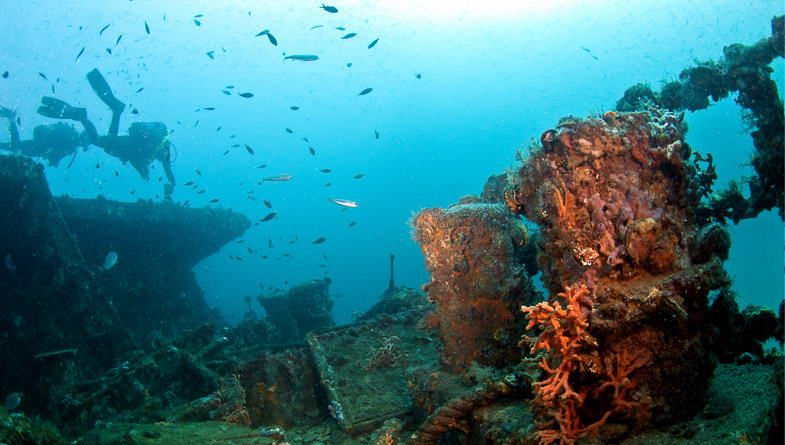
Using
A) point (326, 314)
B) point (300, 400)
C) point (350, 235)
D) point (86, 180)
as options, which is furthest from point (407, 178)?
point (300, 400)

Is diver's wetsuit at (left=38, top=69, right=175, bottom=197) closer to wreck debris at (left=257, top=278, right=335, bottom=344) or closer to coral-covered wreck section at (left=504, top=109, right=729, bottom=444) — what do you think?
wreck debris at (left=257, top=278, right=335, bottom=344)

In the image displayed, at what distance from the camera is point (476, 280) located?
5898 millimetres

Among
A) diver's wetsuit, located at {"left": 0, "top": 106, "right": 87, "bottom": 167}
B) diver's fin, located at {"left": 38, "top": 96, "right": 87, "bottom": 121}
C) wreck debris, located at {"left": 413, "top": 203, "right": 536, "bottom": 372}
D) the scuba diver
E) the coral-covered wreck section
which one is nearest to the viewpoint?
the coral-covered wreck section

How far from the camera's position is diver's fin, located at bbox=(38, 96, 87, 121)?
1851 cm

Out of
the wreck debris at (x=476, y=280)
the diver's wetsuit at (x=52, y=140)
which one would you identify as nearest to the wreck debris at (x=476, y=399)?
the wreck debris at (x=476, y=280)

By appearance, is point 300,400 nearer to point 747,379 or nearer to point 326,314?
point 747,379

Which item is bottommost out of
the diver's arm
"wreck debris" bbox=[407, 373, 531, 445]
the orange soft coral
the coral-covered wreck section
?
the diver's arm

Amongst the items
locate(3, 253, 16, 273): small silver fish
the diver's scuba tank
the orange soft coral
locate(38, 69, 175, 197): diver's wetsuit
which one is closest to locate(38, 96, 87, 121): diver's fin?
locate(38, 69, 175, 197): diver's wetsuit

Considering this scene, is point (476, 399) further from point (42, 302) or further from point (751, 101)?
point (42, 302)

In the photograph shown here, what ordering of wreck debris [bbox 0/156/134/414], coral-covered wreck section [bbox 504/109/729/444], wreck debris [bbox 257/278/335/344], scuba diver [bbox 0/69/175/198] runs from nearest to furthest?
coral-covered wreck section [bbox 504/109/729/444] → wreck debris [bbox 0/156/134/414] → wreck debris [bbox 257/278/335/344] → scuba diver [bbox 0/69/175/198]

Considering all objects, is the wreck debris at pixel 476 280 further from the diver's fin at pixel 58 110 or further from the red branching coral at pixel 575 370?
the diver's fin at pixel 58 110

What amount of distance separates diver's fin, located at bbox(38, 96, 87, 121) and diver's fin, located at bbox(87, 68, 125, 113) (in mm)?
1228

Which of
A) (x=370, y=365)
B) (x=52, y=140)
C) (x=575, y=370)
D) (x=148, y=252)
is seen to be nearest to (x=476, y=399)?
(x=575, y=370)

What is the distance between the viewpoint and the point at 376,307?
45.0ft
